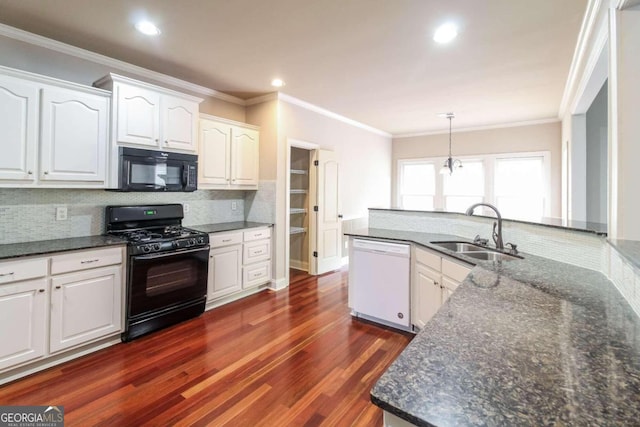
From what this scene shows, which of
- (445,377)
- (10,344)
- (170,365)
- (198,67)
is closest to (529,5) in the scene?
(445,377)

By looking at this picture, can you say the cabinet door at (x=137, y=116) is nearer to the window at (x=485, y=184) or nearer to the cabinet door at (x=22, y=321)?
the cabinet door at (x=22, y=321)

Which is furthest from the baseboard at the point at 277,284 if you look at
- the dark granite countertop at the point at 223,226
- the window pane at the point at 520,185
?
the window pane at the point at 520,185

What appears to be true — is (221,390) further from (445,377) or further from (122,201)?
(122,201)

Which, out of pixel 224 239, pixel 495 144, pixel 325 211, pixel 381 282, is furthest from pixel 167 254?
pixel 495 144

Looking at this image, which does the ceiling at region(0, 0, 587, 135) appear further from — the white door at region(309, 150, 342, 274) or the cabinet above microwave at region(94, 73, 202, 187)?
the white door at region(309, 150, 342, 274)

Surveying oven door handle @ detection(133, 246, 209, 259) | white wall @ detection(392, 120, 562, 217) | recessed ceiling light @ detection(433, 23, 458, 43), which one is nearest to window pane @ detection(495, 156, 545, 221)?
white wall @ detection(392, 120, 562, 217)

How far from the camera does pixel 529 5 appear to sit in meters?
2.23

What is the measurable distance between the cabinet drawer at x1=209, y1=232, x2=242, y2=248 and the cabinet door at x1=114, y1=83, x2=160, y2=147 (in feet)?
3.67

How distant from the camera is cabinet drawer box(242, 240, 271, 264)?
389 cm

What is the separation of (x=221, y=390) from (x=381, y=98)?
389 cm

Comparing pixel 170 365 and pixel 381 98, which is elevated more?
pixel 381 98

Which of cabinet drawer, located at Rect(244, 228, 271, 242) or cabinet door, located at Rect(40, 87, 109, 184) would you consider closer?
cabinet door, located at Rect(40, 87, 109, 184)

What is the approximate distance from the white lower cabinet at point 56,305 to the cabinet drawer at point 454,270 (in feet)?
8.87

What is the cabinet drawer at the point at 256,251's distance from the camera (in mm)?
3891
